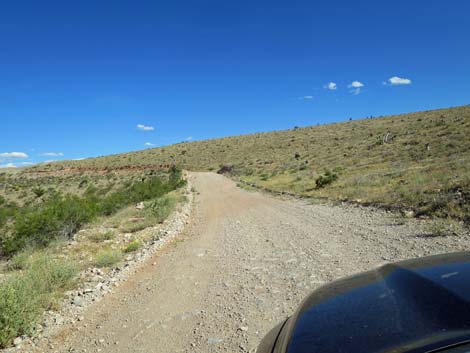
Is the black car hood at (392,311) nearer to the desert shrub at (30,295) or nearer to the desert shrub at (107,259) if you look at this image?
the desert shrub at (30,295)

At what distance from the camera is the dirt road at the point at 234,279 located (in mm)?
4648

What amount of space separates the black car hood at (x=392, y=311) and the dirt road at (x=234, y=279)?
6.65ft

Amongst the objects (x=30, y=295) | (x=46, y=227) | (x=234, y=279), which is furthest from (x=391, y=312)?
(x=46, y=227)

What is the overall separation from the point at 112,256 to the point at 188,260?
1864 millimetres

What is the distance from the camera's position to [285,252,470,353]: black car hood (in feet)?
5.86

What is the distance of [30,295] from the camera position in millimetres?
5445

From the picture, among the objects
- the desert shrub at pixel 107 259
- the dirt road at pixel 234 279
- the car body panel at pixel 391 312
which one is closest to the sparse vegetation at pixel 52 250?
the desert shrub at pixel 107 259

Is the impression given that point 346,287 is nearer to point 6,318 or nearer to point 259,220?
point 6,318

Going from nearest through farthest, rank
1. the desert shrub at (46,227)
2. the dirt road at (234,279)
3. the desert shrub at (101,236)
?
the dirt road at (234,279)
the desert shrub at (101,236)
the desert shrub at (46,227)

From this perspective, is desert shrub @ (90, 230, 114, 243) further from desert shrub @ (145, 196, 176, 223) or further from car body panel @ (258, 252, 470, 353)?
car body panel @ (258, 252, 470, 353)

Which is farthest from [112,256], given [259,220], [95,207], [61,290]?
[95,207]

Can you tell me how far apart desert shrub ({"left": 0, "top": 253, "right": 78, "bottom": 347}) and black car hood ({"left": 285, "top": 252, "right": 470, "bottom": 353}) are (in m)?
4.35

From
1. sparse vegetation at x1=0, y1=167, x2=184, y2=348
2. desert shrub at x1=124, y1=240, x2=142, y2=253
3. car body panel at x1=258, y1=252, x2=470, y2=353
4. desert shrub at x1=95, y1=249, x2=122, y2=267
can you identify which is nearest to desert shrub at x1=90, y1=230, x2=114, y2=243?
sparse vegetation at x1=0, y1=167, x2=184, y2=348

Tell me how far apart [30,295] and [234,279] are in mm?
3492
